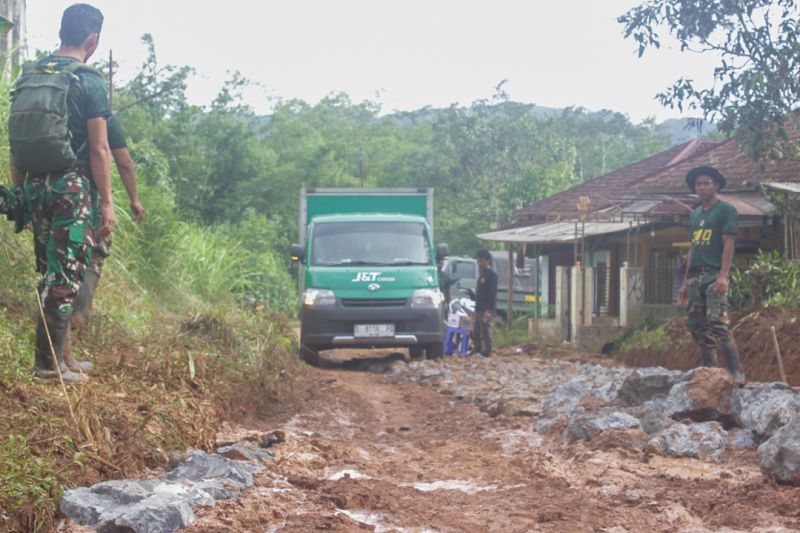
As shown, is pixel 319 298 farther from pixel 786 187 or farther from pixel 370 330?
pixel 786 187

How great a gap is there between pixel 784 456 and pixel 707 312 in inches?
142

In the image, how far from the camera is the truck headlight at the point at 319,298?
583 inches

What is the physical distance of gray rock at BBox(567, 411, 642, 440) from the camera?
24.2 feet

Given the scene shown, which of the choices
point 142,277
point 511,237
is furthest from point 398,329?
point 511,237

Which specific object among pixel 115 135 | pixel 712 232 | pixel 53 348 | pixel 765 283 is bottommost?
pixel 765 283

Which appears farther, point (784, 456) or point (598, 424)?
point (598, 424)

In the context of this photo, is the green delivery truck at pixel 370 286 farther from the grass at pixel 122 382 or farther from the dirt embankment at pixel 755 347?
the dirt embankment at pixel 755 347

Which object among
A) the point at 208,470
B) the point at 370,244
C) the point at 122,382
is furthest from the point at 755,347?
the point at 208,470

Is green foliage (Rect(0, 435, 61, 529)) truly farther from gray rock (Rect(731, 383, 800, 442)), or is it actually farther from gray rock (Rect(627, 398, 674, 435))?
gray rock (Rect(731, 383, 800, 442))

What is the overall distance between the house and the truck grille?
15.1 feet

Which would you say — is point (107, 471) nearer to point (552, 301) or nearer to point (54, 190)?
point (54, 190)

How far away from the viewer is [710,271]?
9.27 meters

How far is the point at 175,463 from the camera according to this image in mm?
5730

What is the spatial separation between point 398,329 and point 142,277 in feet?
12.1
